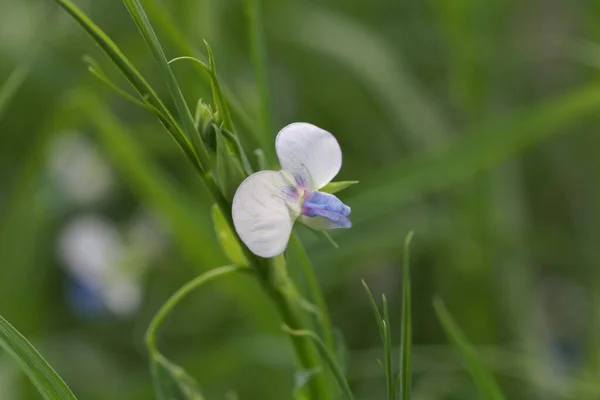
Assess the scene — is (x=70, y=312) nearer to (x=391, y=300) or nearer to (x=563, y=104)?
(x=391, y=300)

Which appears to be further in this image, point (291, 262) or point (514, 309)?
point (514, 309)

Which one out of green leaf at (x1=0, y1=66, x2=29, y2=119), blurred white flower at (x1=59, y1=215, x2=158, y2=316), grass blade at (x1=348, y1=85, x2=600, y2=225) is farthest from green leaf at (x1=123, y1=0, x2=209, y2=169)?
blurred white flower at (x1=59, y1=215, x2=158, y2=316)

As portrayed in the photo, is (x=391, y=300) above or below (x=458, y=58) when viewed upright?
below

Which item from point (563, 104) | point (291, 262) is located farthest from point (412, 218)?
point (291, 262)

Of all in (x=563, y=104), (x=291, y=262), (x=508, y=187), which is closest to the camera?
(x=291, y=262)

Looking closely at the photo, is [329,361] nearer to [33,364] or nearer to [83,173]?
[33,364]

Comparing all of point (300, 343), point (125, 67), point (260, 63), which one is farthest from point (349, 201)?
point (125, 67)

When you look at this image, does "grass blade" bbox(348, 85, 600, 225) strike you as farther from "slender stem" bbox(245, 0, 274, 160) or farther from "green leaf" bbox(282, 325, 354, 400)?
"green leaf" bbox(282, 325, 354, 400)

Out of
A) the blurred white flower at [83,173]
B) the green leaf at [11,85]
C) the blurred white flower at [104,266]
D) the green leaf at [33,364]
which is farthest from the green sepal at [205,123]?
the blurred white flower at [83,173]
